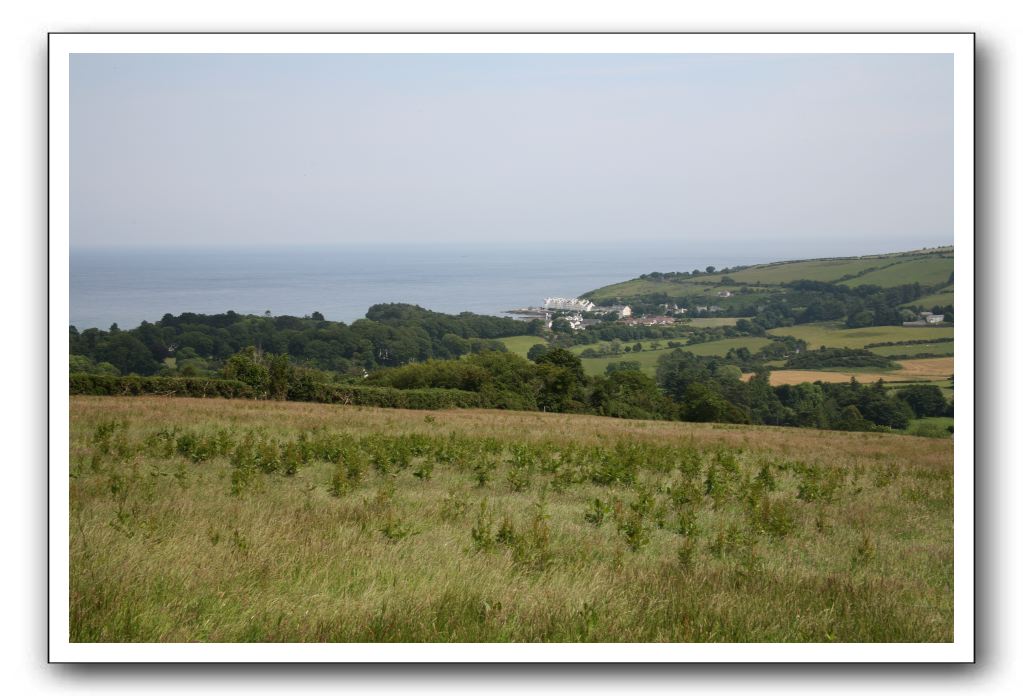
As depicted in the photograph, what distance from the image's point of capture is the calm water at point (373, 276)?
5578 mm

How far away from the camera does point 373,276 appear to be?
19.7 feet

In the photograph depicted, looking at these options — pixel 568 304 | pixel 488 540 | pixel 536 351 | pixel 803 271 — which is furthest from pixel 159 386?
pixel 803 271

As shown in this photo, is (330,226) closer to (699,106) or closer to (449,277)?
(449,277)

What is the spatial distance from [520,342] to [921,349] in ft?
11.4

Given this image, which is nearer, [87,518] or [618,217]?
[87,518]

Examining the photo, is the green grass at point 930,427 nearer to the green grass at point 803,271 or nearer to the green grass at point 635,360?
the green grass at point 803,271

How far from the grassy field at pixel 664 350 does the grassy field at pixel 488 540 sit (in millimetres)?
972

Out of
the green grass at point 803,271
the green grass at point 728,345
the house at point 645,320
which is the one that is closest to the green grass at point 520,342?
the house at point 645,320

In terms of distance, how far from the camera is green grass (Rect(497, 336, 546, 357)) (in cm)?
692

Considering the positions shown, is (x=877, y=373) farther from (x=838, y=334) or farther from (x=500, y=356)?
(x=500, y=356)

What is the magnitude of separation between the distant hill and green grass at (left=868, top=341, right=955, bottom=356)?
1.27 ft

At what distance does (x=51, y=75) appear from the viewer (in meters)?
4.66
